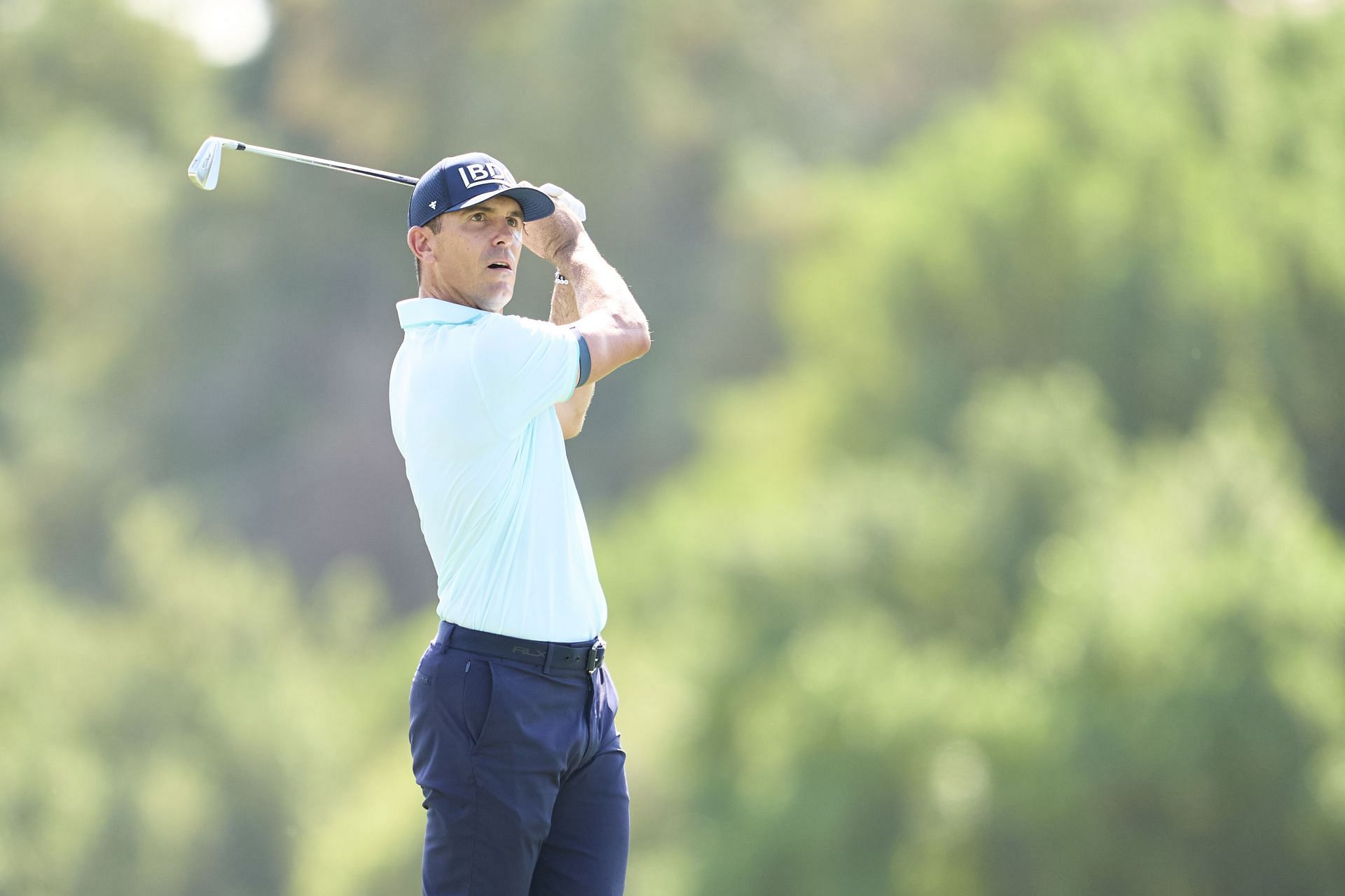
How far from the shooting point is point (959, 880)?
35.6 feet

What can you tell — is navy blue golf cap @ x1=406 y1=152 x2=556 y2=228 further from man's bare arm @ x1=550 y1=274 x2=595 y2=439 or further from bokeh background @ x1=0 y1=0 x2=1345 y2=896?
bokeh background @ x1=0 y1=0 x2=1345 y2=896

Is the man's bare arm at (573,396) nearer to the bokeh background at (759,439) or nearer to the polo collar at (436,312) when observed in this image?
the polo collar at (436,312)

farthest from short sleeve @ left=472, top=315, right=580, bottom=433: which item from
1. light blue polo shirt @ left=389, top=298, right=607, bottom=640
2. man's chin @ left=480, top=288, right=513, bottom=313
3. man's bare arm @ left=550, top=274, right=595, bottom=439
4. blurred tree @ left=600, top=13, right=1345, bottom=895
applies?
blurred tree @ left=600, top=13, right=1345, bottom=895

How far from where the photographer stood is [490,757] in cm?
223

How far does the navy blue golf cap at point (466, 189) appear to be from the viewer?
2.33 m

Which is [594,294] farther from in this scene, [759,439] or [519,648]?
[759,439]

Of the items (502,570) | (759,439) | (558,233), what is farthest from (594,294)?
(759,439)

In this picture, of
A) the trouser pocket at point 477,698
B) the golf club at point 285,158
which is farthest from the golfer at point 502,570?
the golf club at point 285,158

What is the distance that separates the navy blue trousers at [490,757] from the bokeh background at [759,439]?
7.90 metres

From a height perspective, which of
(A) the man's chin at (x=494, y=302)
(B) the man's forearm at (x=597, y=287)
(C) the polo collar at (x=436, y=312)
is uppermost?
(B) the man's forearm at (x=597, y=287)

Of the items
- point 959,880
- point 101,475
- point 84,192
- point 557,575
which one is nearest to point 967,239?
point 959,880

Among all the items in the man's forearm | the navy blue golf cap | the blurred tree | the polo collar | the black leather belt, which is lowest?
the black leather belt

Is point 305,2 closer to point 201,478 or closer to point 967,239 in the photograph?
point 201,478

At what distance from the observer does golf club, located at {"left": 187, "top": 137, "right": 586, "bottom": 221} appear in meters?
2.54
